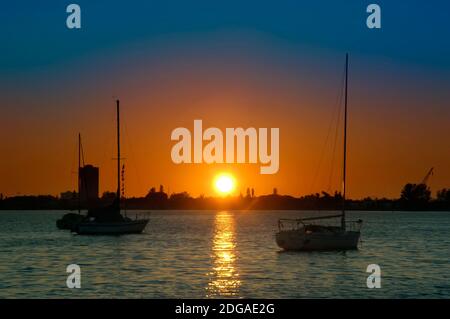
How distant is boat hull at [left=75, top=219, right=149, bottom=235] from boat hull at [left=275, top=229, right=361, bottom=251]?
35.0 meters

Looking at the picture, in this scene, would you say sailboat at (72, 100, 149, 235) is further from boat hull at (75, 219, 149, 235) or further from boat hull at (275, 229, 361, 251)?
boat hull at (275, 229, 361, 251)

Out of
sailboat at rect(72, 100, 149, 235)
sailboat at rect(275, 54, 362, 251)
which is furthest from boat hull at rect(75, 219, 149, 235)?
sailboat at rect(275, 54, 362, 251)

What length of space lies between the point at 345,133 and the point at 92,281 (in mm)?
33814

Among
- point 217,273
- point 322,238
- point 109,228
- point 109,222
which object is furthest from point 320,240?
point 109,222

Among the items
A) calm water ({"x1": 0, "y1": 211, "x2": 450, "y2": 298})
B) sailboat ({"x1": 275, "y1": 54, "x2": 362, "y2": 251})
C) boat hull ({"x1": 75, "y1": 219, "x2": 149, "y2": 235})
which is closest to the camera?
calm water ({"x1": 0, "y1": 211, "x2": 450, "y2": 298})

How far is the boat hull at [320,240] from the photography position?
7269cm

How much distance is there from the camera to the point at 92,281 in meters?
50.9

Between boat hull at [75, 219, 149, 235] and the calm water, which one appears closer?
the calm water

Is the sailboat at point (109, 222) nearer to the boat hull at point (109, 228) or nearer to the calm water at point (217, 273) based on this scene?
the boat hull at point (109, 228)

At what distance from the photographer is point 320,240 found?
72.6m

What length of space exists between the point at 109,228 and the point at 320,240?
3912cm

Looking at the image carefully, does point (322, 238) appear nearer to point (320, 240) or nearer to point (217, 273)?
point (320, 240)

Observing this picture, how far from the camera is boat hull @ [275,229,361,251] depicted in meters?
72.7
